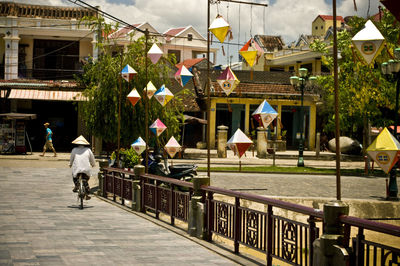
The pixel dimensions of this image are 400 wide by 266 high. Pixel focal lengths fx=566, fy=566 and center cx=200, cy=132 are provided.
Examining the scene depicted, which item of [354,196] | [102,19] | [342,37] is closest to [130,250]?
→ [354,196]

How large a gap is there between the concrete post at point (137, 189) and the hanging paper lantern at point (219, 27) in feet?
13.5

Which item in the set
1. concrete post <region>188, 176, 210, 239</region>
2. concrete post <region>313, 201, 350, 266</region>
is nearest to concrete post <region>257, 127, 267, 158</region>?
concrete post <region>188, 176, 210, 239</region>

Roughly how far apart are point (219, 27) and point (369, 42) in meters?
4.27

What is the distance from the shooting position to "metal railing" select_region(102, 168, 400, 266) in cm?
596

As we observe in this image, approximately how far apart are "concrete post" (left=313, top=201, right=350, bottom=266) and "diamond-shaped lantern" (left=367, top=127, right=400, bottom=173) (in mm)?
4242

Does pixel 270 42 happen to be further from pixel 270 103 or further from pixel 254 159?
pixel 254 159

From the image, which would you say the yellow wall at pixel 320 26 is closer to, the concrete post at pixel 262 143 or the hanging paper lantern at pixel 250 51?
the concrete post at pixel 262 143

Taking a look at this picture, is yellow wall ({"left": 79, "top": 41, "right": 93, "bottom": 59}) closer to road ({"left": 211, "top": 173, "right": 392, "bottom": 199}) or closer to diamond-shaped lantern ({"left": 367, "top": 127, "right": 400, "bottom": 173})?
road ({"left": 211, "top": 173, "right": 392, "bottom": 199})

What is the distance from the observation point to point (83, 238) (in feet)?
32.3

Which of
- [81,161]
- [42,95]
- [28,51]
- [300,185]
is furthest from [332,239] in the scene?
[28,51]

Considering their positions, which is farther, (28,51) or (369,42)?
(28,51)

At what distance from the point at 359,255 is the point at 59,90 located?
32.6m

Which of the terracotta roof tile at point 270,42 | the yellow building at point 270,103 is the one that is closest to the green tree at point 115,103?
the yellow building at point 270,103

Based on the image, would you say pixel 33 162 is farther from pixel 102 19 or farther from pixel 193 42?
pixel 193 42
